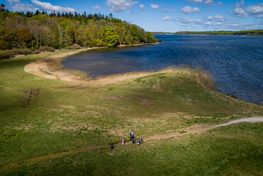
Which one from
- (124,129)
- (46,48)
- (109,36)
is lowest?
(124,129)

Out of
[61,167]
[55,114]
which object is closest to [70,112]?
[55,114]

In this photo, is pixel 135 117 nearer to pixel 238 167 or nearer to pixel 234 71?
pixel 238 167

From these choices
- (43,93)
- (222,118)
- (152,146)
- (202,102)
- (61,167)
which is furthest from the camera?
(43,93)

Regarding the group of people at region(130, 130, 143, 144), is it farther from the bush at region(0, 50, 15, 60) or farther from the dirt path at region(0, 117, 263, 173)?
the bush at region(0, 50, 15, 60)

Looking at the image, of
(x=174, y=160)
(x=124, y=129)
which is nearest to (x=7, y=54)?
(x=124, y=129)

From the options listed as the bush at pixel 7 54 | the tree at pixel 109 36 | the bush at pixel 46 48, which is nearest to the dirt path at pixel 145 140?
the bush at pixel 7 54

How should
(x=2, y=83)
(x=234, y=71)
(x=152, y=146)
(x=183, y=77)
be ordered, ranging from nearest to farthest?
(x=152, y=146), (x=2, y=83), (x=183, y=77), (x=234, y=71)

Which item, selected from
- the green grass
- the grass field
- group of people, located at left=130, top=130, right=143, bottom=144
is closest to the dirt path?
the grass field

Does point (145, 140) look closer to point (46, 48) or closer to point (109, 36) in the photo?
point (46, 48)

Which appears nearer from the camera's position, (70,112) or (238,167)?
(238,167)
